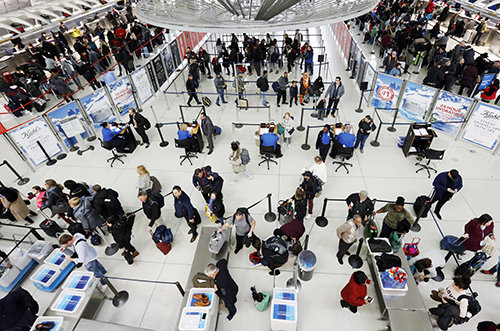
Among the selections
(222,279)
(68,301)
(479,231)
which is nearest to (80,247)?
(68,301)

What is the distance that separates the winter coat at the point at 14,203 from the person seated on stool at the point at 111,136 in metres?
2.81

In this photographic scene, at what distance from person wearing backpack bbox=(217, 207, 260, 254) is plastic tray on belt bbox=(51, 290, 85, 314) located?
2807 mm

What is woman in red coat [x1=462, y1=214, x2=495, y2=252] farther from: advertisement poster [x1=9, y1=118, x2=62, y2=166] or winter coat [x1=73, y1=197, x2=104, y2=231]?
advertisement poster [x1=9, y1=118, x2=62, y2=166]

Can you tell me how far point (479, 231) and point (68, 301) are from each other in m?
7.92

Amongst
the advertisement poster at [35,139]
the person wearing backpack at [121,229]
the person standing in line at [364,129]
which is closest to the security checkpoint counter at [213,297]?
the person wearing backpack at [121,229]

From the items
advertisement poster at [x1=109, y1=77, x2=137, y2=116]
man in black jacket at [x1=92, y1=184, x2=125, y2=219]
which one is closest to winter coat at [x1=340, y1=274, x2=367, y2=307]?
man in black jacket at [x1=92, y1=184, x2=125, y2=219]

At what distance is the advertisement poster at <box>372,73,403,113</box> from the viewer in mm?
10109

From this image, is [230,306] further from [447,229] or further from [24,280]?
[447,229]

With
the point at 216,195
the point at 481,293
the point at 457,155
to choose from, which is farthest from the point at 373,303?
the point at 457,155

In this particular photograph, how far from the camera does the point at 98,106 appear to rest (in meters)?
10.3

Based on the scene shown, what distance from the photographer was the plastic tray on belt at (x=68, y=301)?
4.88 m

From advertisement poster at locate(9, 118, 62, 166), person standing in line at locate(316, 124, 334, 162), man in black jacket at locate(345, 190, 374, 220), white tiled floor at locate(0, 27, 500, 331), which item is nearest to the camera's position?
white tiled floor at locate(0, 27, 500, 331)

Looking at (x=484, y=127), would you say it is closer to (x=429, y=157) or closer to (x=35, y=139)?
(x=429, y=157)

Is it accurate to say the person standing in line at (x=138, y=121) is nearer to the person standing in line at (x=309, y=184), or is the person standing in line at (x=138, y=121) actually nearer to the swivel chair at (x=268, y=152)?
the swivel chair at (x=268, y=152)
